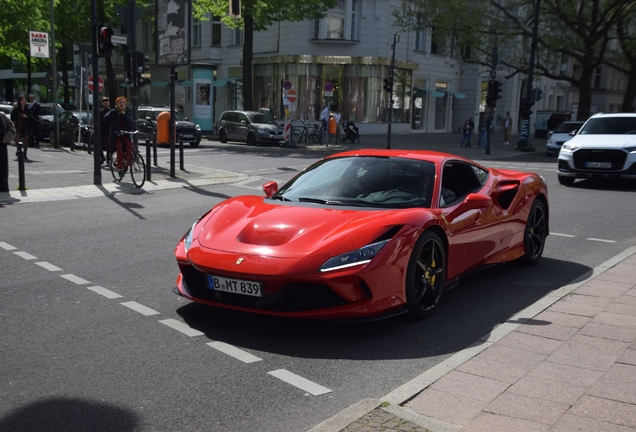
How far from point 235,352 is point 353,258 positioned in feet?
3.40

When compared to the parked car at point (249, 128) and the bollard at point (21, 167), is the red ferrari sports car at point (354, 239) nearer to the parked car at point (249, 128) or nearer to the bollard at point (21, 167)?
the bollard at point (21, 167)

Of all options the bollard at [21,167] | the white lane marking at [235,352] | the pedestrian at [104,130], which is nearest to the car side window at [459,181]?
the white lane marking at [235,352]

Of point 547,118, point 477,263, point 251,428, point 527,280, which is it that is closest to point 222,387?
point 251,428

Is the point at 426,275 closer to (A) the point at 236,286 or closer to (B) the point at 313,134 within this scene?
(A) the point at 236,286

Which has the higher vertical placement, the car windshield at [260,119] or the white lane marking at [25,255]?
the car windshield at [260,119]

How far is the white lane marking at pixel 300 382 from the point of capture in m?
4.14

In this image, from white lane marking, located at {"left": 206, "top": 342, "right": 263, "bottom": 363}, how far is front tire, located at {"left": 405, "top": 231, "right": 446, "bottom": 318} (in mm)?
1326

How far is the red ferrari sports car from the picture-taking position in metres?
4.95

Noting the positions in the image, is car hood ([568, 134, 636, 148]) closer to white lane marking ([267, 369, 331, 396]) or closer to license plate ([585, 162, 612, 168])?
license plate ([585, 162, 612, 168])

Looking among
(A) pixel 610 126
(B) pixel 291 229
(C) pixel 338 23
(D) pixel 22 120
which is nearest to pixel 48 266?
(B) pixel 291 229

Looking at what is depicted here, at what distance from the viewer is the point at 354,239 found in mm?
5074

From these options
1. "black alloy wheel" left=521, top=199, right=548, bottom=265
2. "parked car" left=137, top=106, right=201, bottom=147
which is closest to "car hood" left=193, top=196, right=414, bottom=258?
"black alloy wheel" left=521, top=199, right=548, bottom=265

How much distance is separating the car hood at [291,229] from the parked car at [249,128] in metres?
26.6

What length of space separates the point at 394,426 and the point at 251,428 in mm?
725
